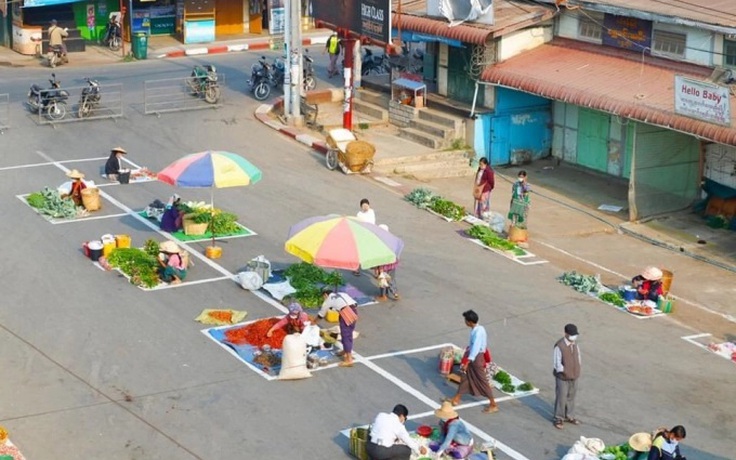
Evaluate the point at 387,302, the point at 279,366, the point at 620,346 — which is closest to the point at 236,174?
the point at 387,302

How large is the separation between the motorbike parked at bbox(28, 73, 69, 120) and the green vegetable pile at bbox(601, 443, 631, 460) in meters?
22.4

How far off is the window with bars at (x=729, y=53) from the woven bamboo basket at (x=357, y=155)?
29.1 feet

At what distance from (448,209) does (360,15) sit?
706cm

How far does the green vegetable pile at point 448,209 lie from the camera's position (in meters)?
30.5

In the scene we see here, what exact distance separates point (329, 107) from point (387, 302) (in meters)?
16.1

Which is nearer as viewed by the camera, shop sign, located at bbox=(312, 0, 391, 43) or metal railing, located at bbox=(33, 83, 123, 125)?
shop sign, located at bbox=(312, 0, 391, 43)

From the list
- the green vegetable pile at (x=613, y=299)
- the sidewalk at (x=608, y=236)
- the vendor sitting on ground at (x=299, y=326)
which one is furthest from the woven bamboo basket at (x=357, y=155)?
the vendor sitting on ground at (x=299, y=326)

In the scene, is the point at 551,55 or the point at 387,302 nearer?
the point at 387,302

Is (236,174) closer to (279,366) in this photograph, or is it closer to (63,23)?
(279,366)

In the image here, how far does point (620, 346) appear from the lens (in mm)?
23688

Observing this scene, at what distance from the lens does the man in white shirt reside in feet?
60.0

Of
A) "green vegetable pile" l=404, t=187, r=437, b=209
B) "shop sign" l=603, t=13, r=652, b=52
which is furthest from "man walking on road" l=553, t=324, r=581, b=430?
"shop sign" l=603, t=13, r=652, b=52

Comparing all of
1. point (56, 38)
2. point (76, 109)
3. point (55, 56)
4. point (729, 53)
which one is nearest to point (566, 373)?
point (729, 53)

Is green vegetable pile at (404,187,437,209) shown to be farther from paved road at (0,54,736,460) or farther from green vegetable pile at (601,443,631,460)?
green vegetable pile at (601,443,631,460)
